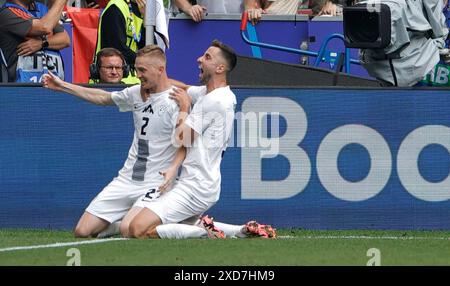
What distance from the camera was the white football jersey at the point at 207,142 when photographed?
12016mm

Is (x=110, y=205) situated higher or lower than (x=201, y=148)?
lower

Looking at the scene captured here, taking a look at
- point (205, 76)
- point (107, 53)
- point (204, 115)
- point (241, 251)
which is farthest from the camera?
point (107, 53)

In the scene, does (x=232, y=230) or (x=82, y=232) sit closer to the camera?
(x=232, y=230)

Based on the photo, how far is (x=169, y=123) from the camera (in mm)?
12227

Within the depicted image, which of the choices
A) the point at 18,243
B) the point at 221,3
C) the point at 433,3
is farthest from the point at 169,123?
the point at 221,3

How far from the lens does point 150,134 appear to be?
12.3 metres

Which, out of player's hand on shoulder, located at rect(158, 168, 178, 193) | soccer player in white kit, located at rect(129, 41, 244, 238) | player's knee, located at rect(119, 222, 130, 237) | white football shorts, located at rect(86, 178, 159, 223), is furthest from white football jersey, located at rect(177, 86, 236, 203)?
player's knee, located at rect(119, 222, 130, 237)

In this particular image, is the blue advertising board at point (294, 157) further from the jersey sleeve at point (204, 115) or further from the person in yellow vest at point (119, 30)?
the person in yellow vest at point (119, 30)

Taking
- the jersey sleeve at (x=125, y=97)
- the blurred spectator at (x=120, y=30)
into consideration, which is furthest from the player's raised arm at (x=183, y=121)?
the blurred spectator at (x=120, y=30)

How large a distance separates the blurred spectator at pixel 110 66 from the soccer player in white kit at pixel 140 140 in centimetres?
166

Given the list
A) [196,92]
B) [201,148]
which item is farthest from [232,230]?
[196,92]

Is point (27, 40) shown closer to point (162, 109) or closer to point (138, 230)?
point (162, 109)

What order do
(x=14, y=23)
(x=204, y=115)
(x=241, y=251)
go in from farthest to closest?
(x=14, y=23) < (x=204, y=115) < (x=241, y=251)

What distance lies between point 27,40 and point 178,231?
373cm
